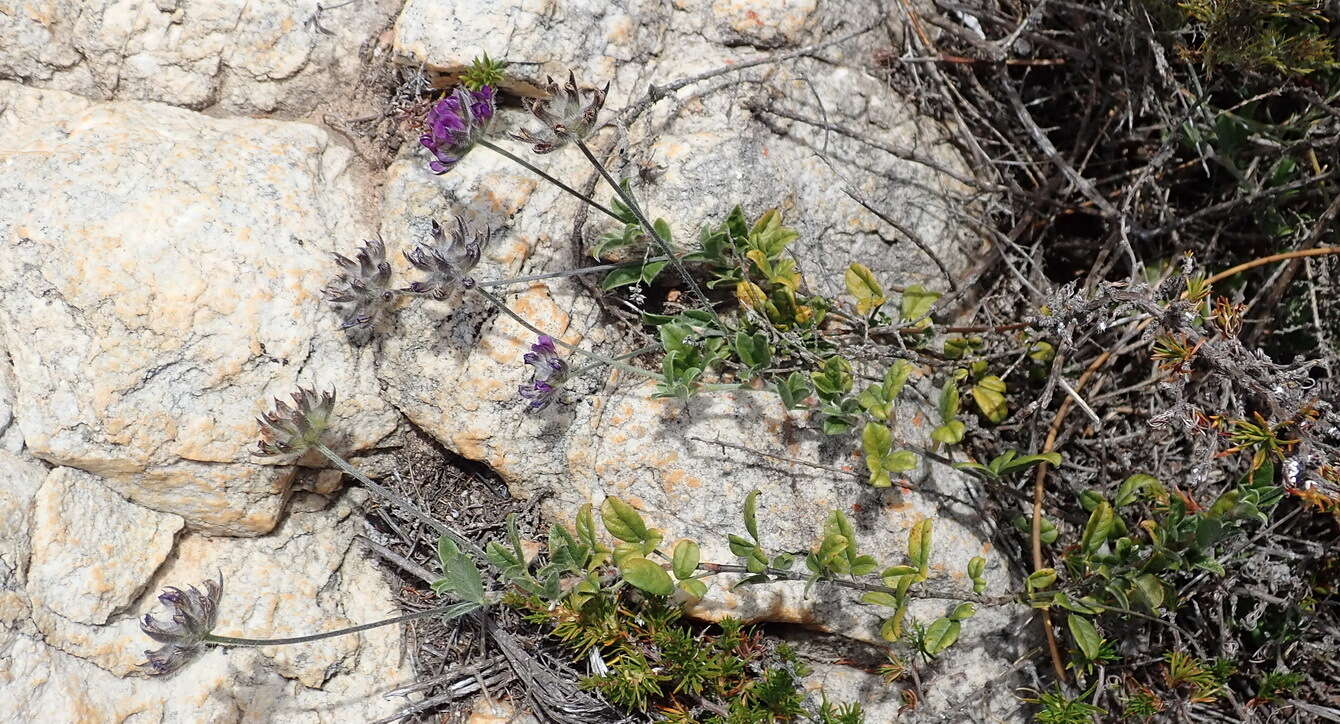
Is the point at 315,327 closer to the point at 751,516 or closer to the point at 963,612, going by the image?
the point at 751,516

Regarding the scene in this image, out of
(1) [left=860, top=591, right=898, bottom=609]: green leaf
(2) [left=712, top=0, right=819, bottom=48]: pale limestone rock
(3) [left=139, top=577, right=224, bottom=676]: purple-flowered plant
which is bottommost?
(3) [left=139, top=577, right=224, bottom=676]: purple-flowered plant

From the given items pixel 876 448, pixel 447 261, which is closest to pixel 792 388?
pixel 876 448

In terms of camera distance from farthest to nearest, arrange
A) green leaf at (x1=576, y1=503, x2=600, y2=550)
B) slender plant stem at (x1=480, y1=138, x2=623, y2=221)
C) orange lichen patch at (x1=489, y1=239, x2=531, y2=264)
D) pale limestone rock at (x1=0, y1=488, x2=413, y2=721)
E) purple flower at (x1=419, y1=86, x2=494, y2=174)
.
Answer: orange lichen patch at (x1=489, y1=239, x2=531, y2=264), green leaf at (x1=576, y1=503, x2=600, y2=550), pale limestone rock at (x1=0, y1=488, x2=413, y2=721), purple flower at (x1=419, y1=86, x2=494, y2=174), slender plant stem at (x1=480, y1=138, x2=623, y2=221)

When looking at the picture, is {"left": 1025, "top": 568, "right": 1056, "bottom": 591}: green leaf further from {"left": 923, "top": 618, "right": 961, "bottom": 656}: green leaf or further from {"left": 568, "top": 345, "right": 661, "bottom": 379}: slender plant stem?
{"left": 568, "top": 345, "right": 661, "bottom": 379}: slender plant stem

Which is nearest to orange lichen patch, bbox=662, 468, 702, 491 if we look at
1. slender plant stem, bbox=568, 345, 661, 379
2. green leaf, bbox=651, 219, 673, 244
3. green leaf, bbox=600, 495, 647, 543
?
green leaf, bbox=600, 495, 647, 543

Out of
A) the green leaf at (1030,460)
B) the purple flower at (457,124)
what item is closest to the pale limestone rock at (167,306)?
the purple flower at (457,124)

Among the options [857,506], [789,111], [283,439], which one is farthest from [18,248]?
[857,506]

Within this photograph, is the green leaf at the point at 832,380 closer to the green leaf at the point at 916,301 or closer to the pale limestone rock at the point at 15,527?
the green leaf at the point at 916,301
